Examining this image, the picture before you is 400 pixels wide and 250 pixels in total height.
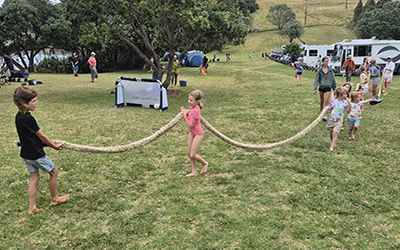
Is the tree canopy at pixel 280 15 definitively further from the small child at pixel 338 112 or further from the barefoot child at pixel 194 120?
the barefoot child at pixel 194 120

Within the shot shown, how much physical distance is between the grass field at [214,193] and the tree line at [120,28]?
702 centimetres

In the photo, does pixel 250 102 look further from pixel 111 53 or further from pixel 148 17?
pixel 111 53

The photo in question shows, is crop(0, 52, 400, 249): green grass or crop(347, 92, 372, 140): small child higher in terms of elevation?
crop(347, 92, 372, 140): small child

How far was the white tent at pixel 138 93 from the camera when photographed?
1134cm

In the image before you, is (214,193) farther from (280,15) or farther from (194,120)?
(280,15)

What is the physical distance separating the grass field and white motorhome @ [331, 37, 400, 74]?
19.4m

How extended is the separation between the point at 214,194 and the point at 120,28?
39.3 feet

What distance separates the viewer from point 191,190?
481cm

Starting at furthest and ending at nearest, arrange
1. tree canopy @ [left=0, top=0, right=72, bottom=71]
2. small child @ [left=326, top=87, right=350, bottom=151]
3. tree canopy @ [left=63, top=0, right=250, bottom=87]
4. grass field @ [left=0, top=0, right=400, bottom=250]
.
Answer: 1. tree canopy @ [left=0, top=0, right=72, bottom=71]
2. tree canopy @ [left=63, top=0, right=250, bottom=87]
3. small child @ [left=326, top=87, right=350, bottom=151]
4. grass field @ [left=0, top=0, right=400, bottom=250]

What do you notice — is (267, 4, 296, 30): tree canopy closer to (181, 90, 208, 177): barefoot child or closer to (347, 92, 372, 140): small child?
(347, 92, 372, 140): small child

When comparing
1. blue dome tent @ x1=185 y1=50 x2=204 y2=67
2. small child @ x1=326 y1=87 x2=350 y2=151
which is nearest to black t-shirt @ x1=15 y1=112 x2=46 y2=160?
small child @ x1=326 y1=87 x2=350 y2=151

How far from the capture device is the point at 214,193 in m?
4.71

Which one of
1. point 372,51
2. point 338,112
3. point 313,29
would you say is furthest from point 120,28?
point 313,29

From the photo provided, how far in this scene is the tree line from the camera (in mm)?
13438
